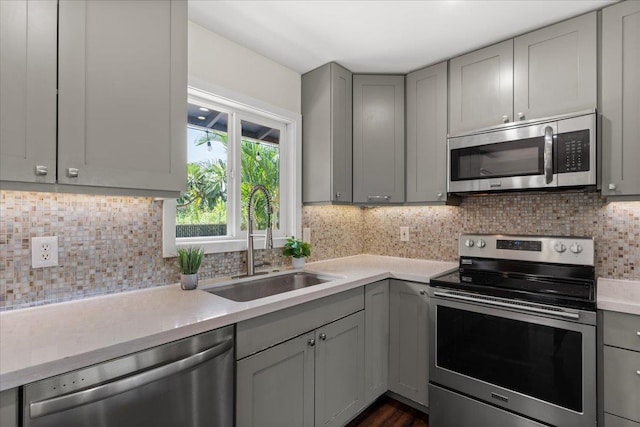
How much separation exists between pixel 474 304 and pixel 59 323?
189 centimetres

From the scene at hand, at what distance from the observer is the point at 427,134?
7.85ft

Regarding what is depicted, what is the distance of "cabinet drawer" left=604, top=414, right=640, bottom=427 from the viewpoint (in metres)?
1.41

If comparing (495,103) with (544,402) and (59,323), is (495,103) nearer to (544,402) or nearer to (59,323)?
(544,402)

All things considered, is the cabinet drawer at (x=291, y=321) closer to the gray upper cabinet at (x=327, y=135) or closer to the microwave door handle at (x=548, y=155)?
the gray upper cabinet at (x=327, y=135)

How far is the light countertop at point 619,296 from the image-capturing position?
1.42m

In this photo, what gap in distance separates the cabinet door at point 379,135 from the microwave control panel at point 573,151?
3.29 ft

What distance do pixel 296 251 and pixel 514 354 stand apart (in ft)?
4.48

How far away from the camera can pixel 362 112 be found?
251cm

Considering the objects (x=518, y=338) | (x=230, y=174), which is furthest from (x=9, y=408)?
(x=518, y=338)

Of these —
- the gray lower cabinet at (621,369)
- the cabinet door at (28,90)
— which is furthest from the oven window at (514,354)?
the cabinet door at (28,90)

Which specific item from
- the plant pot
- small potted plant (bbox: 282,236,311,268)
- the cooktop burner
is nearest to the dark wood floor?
the cooktop burner

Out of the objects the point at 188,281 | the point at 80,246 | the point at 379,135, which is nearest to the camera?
the point at 80,246

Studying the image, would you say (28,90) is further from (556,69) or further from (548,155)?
(556,69)

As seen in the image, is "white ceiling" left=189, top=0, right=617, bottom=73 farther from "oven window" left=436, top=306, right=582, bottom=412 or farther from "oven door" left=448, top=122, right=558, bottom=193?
"oven window" left=436, top=306, right=582, bottom=412
